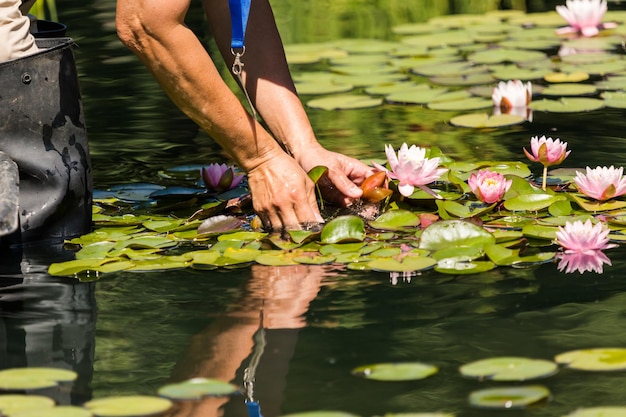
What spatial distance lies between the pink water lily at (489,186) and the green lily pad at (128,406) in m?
→ 1.23

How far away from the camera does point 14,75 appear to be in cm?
286

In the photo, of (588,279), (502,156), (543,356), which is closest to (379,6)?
(502,156)

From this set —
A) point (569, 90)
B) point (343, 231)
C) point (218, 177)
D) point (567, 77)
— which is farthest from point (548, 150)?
point (567, 77)

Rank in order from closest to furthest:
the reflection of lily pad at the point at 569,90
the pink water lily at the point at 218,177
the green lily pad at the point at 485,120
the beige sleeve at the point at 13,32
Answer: the beige sleeve at the point at 13,32, the pink water lily at the point at 218,177, the green lily pad at the point at 485,120, the reflection of lily pad at the point at 569,90

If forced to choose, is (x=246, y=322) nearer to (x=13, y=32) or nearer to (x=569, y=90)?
(x=13, y=32)

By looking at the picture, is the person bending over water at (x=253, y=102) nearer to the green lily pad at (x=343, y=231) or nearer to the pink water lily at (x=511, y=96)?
the green lily pad at (x=343, y=231)

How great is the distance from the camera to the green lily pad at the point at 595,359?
2.05 meters

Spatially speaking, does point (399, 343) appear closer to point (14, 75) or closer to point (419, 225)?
point (419, 225)

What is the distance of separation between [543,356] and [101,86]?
3.22 meters

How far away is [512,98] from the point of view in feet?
13.7

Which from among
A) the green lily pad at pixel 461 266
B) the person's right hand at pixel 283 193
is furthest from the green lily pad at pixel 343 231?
the green lily pad at pixel 461 266

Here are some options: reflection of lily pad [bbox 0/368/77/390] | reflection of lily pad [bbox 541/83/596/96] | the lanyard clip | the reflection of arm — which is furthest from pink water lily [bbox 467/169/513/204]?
reflection of lily pad [bbox 541/83/596/96]

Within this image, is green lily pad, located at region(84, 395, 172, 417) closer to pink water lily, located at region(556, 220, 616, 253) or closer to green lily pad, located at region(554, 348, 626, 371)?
green lily pad, located at region(554, 348, 626, 371)

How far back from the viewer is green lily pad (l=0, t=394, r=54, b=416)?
1950mm
